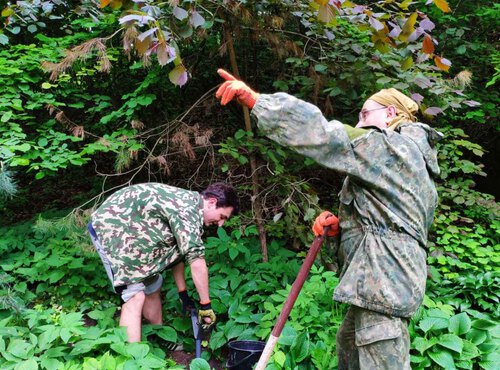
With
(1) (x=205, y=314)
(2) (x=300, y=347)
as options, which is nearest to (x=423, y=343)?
(2) (x=300, y=347)

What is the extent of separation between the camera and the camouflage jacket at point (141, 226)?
125 inches

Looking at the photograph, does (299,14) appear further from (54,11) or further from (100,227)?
(54,11)

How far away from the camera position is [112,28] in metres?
4.43

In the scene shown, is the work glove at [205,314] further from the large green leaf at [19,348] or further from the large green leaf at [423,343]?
the large green leaf at [423,343]

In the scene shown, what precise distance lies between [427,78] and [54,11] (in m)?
3.76

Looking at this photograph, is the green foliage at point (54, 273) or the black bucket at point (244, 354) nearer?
the black bucket at point (244, 354)

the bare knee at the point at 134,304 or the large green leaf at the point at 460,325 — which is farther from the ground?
the large green leaf at the point at 460,325

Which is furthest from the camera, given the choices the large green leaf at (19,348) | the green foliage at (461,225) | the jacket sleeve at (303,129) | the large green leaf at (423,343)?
the green foliage at (461,225)

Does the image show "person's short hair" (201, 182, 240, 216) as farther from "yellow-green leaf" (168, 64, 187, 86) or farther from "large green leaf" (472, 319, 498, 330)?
"large green leaf" (472, 319, 498, 330)

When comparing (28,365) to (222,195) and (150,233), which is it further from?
(222,195)

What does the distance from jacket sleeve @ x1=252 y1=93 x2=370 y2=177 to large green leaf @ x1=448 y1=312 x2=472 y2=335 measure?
1.78 m

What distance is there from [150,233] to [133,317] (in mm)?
635

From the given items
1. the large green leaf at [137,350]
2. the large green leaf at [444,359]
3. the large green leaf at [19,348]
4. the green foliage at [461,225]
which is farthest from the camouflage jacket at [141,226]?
the green foliage at [461,225]

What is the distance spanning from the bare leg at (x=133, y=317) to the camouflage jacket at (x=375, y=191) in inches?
67.0
